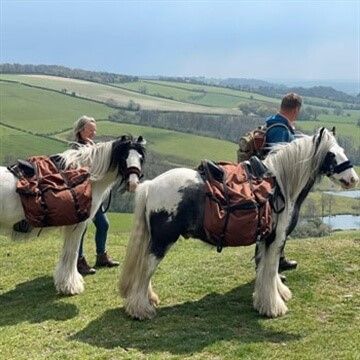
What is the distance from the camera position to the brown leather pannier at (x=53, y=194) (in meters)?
6.96

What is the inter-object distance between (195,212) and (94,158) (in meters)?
1.94

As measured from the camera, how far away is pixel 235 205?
21.0ft

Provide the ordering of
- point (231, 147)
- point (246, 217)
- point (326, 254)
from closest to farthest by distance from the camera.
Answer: point (246, 217), point (326, 254), point (231, 147)

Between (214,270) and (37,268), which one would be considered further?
(37,268)

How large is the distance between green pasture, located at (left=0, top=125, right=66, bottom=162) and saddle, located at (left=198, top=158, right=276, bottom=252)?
50.3m

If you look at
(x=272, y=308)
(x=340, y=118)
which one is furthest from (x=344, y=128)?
(x=272, y=308)

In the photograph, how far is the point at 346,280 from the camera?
7.89 m

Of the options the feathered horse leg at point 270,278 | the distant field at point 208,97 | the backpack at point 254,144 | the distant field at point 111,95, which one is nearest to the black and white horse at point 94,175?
the backpack at point 254,144

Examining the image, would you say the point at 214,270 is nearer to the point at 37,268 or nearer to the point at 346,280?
the point at 346,280

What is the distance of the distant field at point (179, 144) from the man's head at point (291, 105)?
55488 mm

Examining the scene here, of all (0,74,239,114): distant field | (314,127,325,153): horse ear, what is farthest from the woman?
(0,74,239,114): distant field

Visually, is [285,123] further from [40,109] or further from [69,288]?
[40,109]

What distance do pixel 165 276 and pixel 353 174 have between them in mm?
3283

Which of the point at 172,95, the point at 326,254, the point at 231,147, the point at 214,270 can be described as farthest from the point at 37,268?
the point at 172,95
